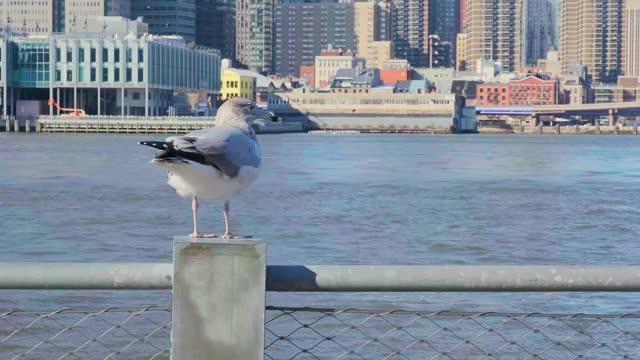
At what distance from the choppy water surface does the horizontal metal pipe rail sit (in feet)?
25.9

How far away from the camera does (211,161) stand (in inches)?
186

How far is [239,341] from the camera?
4488 millimetres

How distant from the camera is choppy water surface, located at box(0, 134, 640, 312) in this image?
43.7ft

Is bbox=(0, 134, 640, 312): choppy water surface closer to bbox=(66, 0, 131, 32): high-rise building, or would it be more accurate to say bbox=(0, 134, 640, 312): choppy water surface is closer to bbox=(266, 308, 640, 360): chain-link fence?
bbox=(266, 308, 640, 360): chain-link fence

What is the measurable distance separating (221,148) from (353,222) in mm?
20337

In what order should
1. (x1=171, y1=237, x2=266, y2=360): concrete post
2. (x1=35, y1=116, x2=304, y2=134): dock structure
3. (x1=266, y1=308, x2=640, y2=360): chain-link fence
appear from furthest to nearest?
(x1=35, y1=116, x2=304, y2=134): dock structure < (x1=266, y1=308, x2=640, y2=360): chain-link fence < (x1=171, y1=237, x2=266, y2=360): concrete post

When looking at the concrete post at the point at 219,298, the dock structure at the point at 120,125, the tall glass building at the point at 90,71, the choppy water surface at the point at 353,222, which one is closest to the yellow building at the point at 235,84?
the tall glass building at the point at 90,71

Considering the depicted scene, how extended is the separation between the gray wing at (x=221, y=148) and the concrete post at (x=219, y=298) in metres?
0.32

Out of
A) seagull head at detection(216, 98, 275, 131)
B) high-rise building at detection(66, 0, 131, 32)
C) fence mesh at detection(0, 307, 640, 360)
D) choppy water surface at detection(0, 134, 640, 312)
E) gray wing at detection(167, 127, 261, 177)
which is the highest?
high-rise building at detection(66, 0, 131, 32)

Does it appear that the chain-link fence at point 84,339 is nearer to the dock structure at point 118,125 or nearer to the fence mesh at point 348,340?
the fence mesh at point 348,340

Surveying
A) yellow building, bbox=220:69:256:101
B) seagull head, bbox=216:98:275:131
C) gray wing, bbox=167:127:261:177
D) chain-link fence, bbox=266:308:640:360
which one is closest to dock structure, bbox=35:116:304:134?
yellow building, bbox=220:69:256:101

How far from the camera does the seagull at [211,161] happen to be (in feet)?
15.1

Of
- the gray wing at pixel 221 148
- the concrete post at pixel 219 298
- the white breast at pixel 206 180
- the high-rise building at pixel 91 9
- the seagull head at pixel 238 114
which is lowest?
the concrete post at pixel 219 298

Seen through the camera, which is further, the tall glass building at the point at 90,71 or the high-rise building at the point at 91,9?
the high-rise building at the point at 91,9
